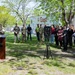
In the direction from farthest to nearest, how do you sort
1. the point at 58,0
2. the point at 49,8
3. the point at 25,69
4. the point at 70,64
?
the point at 49,8
the point at 58,0
the point at 70,64
the point at 25,69

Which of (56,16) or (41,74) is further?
(56,16)

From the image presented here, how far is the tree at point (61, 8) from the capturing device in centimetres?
2675

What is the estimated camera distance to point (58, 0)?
26.7m

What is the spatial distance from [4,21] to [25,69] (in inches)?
3281

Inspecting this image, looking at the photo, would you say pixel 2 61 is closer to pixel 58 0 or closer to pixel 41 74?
pixel 41 74

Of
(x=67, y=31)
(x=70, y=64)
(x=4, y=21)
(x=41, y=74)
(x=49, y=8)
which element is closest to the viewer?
(x=41, y=74)

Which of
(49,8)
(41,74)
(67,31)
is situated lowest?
(41,74)

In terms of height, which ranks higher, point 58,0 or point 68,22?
point 58,0

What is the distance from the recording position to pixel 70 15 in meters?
28.0

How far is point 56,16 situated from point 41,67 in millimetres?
17628

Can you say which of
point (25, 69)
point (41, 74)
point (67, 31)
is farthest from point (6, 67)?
point (67, 31)

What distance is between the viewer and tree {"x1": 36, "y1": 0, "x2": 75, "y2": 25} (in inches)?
1053

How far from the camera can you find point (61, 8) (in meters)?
27.7

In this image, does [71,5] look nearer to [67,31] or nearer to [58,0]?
[58,0]
